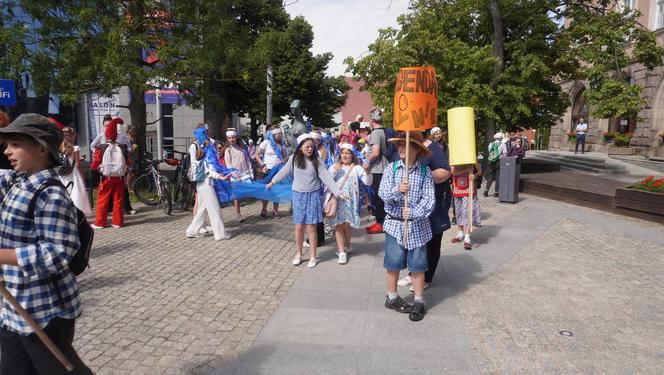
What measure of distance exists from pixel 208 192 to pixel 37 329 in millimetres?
5755

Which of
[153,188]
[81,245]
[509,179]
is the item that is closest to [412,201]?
[81,245]

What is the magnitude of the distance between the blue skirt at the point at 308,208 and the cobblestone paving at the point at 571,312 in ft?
6.85

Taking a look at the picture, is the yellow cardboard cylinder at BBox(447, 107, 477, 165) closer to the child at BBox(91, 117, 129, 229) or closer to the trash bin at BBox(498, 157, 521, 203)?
the child at BBox(91, 117, 129, 229)

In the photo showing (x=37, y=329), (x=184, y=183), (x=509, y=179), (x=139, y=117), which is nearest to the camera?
(x=37, y=329)

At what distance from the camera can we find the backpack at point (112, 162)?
8.26 metres

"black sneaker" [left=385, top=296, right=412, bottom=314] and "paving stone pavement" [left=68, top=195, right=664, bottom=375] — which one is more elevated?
"black sneaker" [left=385, top=296, right=412, bottom=314]

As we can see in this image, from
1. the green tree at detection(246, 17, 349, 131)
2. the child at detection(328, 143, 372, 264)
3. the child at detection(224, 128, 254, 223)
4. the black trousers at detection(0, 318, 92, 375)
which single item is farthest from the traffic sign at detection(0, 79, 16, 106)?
the green tree at detection(246, 17, 349, 131)


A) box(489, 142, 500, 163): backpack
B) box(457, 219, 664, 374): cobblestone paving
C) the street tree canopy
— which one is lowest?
box(457, 219, 664, 374): cobblestone paving

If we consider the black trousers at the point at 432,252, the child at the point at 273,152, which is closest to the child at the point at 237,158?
the child at the point at 273,152

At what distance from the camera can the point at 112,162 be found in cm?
831

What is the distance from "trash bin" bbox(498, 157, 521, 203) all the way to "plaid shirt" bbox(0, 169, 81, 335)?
36.5 ft

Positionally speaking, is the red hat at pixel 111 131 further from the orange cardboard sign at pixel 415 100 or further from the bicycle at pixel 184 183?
the orange cardboard sign at pixel 415 100

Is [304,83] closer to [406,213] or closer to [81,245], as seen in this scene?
[406,213]

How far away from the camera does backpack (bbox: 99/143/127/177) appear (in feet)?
27.1
